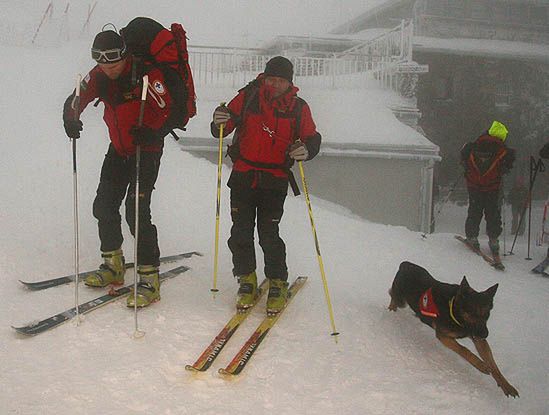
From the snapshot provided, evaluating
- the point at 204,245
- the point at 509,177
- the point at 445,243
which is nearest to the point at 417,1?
the point at 509,177

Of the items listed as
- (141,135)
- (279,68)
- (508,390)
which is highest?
(279,68)

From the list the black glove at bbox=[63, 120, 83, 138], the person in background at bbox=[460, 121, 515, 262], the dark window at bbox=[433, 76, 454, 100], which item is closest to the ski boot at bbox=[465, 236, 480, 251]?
the person in background at bbox=[460, 121, 515, 262]

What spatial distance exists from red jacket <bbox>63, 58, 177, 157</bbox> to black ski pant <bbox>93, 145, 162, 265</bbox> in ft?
0.36

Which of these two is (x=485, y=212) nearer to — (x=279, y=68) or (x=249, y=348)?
(x=279, y=68)

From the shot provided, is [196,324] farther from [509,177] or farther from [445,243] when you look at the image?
[509,177]

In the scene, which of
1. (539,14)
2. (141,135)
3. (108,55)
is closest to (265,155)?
(141,135)

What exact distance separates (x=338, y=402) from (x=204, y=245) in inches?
84.4

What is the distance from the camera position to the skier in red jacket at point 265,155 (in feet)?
8.11

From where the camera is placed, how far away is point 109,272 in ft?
8.38

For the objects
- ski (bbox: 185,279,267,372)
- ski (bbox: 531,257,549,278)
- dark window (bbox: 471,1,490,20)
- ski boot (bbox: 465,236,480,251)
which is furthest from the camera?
dark window (bbox: 471,1,490,20)

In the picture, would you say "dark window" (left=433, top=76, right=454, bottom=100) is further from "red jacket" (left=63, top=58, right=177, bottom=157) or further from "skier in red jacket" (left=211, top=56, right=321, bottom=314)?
"red jacket" (left=63, top=58, right=177, bottom=157)

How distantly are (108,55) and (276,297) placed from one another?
1.43 metres

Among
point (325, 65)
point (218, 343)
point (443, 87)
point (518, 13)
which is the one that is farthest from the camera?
point (518, 13)

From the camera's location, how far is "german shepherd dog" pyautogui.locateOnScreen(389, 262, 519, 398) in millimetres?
2168
